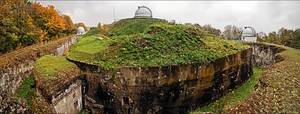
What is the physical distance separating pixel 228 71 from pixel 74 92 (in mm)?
11536

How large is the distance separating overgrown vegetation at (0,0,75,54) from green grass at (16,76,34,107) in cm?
381

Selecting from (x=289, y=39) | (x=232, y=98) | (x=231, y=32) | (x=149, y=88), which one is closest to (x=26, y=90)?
(x=149, y=88)

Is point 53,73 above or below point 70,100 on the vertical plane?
above

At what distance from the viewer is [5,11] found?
2658 centimetres

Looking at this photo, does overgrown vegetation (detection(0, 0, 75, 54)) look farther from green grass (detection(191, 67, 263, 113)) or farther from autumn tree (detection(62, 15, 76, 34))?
green grass (detection(191, 67, 263, 113))

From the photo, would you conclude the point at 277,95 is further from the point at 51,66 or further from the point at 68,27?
the point at 68,27

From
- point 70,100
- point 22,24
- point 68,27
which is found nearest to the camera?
point 70,100

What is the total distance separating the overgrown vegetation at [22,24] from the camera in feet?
82.5

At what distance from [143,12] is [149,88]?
2551cm

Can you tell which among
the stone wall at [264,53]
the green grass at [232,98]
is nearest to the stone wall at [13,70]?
the green grass at [232,98]

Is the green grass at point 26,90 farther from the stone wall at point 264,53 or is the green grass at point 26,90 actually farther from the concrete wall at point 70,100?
the stone wall at point 264,53

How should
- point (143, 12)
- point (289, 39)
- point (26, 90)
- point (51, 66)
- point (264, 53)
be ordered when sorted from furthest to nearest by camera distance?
point (289, 39) < point (143, 12) < point (264, 53) < point (51, 66) < point (26, 90)

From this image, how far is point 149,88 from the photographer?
2559 cm

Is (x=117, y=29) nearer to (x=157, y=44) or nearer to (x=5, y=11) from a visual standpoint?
(x=157, y=44)
